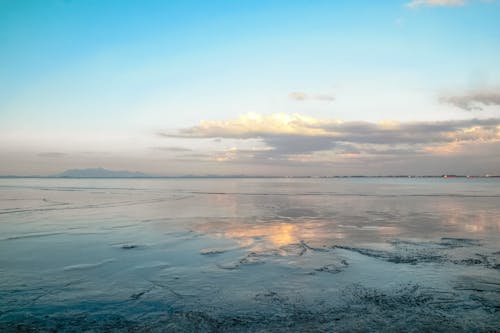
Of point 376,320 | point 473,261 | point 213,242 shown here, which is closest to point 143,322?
point 376,320

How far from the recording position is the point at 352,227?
56.0 ft

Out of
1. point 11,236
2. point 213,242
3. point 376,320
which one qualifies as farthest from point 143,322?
point 11,236

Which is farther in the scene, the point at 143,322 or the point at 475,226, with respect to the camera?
the point at 475,226

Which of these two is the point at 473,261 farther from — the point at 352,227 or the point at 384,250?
the point at 352,227

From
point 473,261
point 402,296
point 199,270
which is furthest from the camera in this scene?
point 473,261

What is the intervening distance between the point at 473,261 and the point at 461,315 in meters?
4.66

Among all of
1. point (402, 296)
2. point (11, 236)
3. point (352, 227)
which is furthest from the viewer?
point (352, 227)

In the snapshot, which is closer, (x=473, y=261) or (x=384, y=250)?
(x=473, y=261)

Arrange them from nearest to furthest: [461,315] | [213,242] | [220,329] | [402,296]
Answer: [220,329] → [461,315] → [402,296] → [213,242]

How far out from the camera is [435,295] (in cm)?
743

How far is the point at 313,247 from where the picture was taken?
12.4 meters

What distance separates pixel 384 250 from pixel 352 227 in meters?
5.31

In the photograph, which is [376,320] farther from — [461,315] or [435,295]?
[435,295]

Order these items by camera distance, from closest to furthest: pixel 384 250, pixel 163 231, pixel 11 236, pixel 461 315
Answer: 1. pixel 461 315
2. pixel 384 250
3. pixel 11 236
4. pixel 163 231
